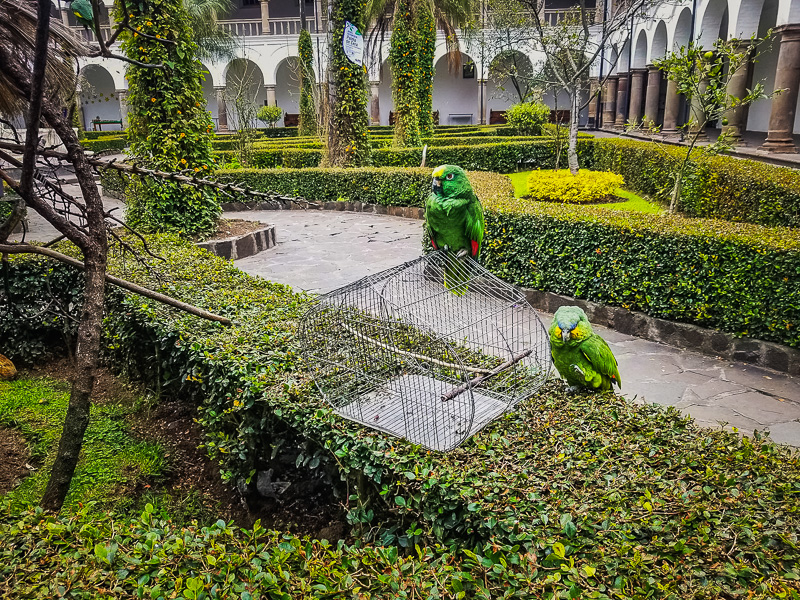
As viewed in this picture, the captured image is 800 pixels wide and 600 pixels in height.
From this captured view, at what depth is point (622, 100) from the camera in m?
26.4

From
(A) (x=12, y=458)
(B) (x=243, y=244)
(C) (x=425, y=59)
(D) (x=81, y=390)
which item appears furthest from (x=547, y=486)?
(C) (x=425, y=59)

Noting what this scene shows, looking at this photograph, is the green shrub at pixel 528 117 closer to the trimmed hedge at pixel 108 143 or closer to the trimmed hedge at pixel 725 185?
the trimmed hedge at pixel 725 185

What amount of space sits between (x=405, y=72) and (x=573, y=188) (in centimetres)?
624

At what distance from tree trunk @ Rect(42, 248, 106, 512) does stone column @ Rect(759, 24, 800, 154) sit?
48.6 feet

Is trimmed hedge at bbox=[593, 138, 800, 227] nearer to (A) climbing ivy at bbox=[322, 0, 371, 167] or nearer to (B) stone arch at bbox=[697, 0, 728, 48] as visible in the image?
(A) climbing ivy at bbox=[322, 0, 371, 167]

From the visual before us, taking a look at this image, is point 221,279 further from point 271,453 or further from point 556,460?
point 556,460

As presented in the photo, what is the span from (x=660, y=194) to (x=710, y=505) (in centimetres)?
999

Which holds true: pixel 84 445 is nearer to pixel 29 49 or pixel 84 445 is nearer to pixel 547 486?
pixel 29 49

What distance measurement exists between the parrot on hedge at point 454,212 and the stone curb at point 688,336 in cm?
197

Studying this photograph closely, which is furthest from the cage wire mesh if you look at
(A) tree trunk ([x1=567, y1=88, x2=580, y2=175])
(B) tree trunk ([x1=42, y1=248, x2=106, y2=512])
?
(A) tree trunk ([x1=567, y1=88, x2=580, y2=175])

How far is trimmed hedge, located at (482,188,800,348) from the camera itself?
5043 millimetres

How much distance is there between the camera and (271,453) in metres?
3.30

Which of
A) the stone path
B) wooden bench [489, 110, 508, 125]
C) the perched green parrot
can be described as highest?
wooden bench [489, 110, 508, 125]

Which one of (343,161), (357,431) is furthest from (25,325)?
(343,161)
